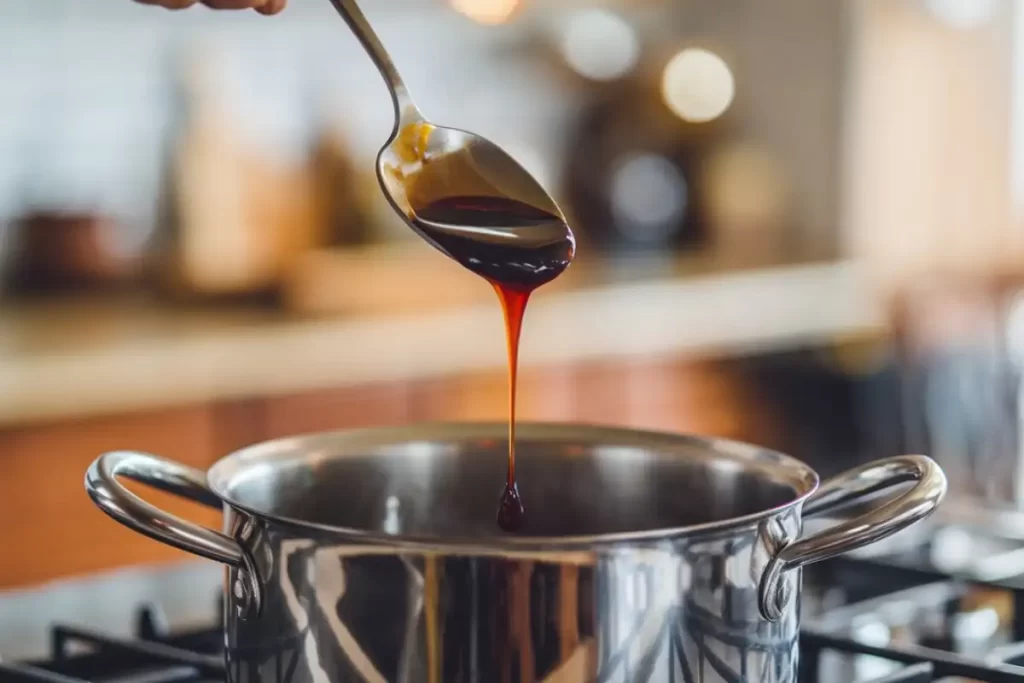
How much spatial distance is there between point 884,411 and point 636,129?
0.81m

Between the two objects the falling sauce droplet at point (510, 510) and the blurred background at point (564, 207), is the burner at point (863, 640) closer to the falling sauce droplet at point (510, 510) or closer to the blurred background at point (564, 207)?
the falling sauce droplet at point (510, 510)

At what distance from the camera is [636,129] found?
306 cm

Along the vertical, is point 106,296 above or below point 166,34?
below

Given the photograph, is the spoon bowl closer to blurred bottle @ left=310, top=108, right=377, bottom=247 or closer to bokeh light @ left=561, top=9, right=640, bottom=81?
blurred bottle @ left=310, top=108, right=377, bottom=247

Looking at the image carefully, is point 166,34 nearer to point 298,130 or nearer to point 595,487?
point 298,130

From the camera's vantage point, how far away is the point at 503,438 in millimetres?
716

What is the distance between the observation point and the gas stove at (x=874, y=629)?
2.19 feet

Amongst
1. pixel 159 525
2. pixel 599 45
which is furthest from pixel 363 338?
pixel 159 525

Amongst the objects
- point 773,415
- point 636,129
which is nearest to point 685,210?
point 636,129

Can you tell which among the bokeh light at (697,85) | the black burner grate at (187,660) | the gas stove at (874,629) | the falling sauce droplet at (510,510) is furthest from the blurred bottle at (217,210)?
the falling sauce droplet at (510,510)

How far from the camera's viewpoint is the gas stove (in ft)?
2.19

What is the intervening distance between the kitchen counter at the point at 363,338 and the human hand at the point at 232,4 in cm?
125

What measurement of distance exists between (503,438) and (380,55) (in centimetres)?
21

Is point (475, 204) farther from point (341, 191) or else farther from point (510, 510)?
point (341, 191)
